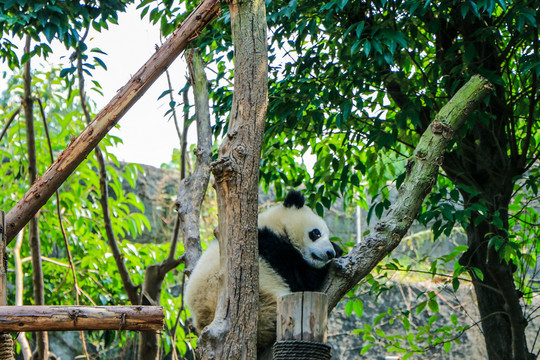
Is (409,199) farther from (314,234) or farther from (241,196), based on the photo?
(241,196)

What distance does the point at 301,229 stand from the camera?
3.62 metres

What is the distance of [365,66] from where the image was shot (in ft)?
12.7

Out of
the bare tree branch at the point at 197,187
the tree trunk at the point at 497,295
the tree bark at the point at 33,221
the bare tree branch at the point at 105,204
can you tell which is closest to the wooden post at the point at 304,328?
the bare tree branch at the point at 197,187

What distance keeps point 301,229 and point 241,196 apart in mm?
1398

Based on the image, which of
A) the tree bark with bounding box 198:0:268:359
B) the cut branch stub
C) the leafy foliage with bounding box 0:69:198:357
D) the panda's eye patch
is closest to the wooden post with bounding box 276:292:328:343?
the tree bark with bounding box 198:0:268:359

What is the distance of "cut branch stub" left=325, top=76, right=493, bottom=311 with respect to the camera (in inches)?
104

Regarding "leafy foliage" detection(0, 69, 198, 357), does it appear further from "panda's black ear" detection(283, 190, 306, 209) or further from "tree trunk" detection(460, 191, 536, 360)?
"tree trunk" detection(460, 191, 536, 360)

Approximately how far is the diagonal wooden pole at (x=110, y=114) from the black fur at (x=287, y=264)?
1.04 metres

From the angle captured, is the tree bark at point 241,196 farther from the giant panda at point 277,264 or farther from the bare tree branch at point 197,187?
Result: the bare tree branch at point 197,187

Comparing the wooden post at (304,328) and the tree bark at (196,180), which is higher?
the tree bark at (196,180)

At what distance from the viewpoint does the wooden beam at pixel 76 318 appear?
→ 96.7 inches

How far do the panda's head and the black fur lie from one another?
0.35 ft

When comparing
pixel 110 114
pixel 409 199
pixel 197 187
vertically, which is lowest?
pixel 409 199

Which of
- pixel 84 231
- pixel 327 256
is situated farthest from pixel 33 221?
pixel 327 256
